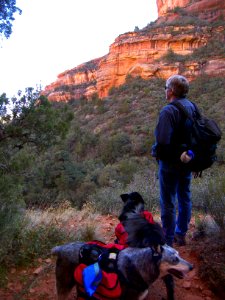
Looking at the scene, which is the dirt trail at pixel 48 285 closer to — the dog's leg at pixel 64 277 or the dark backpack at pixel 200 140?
the dog's leg at pixel 64 277

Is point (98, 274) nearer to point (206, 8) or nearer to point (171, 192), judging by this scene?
point (171, 192)

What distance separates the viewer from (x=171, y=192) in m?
3.38

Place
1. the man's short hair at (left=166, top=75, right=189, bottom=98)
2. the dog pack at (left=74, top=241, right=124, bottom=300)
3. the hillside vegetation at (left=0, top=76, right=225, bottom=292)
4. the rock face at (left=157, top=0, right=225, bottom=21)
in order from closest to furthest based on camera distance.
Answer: the dog pack at (left=74, top=241, right=124, bottom=300)
the man's short hair at (left=166, top=75, right=189, bottom=98)
the hillside vegetation at (left=0, top=76, right=225, bottom=292)
the rock face at (left=157, top=0, right=225, bottom=21)

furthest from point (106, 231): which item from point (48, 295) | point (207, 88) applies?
point (207, 88)

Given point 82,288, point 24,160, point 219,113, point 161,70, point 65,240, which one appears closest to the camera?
point 82,288

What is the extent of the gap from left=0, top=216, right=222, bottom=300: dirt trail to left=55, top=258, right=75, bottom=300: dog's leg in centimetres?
39

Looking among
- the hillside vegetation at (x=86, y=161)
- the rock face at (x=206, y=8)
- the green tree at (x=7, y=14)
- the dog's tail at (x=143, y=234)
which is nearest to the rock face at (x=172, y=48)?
the rock face at (x=206, y=8)

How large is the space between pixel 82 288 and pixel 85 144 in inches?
999

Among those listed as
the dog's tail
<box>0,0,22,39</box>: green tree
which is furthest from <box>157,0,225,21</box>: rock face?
the dog's tail

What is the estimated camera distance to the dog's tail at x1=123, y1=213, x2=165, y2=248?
7.53 feet

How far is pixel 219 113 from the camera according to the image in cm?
2297

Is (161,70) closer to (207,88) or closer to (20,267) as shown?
(207,88)

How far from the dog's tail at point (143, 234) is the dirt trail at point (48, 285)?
38.8 inches

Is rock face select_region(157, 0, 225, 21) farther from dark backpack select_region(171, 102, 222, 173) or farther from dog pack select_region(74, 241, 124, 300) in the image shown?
dog pack select_region(74, 241, 124, 300)
